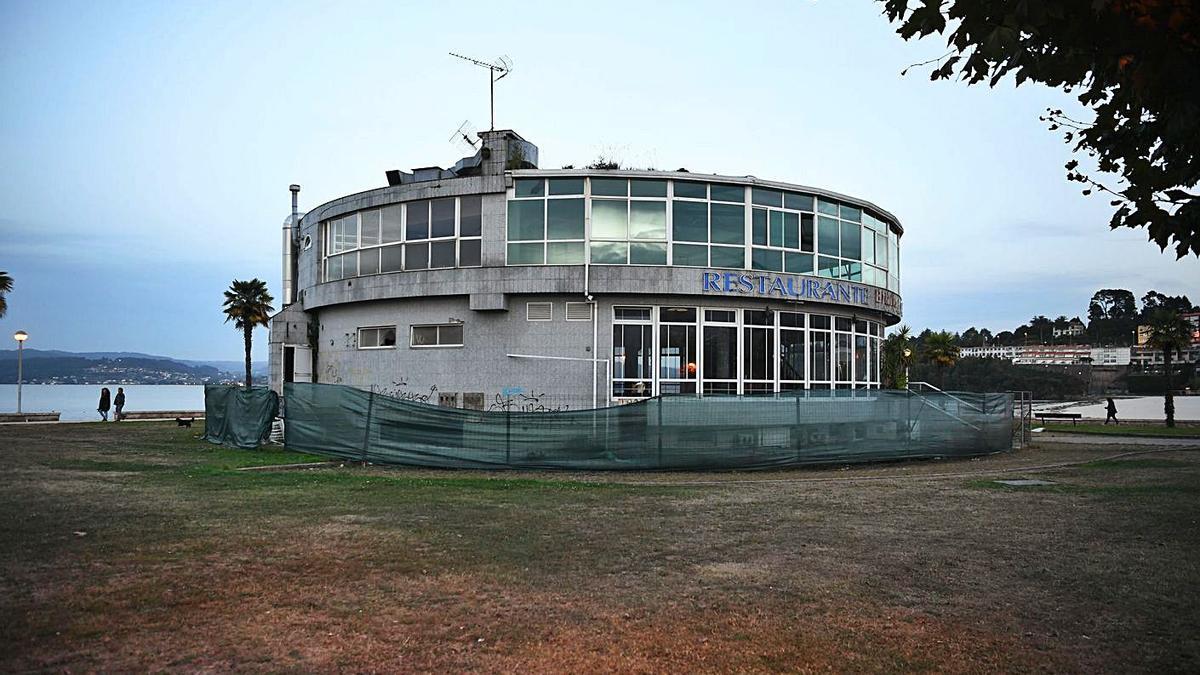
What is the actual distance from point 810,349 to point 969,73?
19.8 m

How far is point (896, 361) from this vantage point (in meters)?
51.4

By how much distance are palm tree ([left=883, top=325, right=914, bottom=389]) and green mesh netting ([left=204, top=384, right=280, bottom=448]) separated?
23181mm

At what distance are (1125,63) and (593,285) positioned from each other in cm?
1798

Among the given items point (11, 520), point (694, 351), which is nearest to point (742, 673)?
point (11, 520)

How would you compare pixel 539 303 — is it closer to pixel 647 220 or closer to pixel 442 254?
pixel 442 254

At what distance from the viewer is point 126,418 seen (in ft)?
136

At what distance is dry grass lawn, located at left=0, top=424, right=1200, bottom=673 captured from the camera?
18.2ft

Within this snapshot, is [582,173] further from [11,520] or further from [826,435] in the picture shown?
[11,520]

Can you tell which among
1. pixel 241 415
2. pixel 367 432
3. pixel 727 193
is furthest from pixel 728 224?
pixel 241 415

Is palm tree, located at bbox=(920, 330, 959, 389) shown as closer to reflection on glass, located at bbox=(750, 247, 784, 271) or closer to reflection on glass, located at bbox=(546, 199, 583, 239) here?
reflection on glass, located at bbox=(750, 247, 784, 271)

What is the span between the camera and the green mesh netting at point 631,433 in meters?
17.4

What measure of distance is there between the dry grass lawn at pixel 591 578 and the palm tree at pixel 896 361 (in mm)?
23388

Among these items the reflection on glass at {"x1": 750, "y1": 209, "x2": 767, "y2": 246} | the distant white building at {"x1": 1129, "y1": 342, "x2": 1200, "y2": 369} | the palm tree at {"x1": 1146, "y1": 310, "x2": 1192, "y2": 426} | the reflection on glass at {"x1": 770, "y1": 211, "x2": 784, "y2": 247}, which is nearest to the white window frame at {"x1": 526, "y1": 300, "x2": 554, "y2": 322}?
the reflection on glass at {"x1": 750, "y1": 209, "x2": 767, "y2": 246}

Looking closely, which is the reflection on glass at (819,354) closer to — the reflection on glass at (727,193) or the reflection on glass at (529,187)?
the reflection on glass at (727,193)
